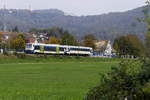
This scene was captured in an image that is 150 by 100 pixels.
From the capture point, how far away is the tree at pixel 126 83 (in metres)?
6.83

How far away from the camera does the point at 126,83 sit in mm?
7113

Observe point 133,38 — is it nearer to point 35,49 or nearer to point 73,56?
point 73,56

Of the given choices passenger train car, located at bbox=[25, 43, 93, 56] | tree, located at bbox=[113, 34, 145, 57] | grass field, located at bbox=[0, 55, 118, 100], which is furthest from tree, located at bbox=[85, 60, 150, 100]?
tree, located at bbox=[113, 34, 145, 57]

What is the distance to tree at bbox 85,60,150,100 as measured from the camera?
22.4 feet

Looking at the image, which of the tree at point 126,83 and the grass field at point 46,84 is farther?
the grass field at point 46,84

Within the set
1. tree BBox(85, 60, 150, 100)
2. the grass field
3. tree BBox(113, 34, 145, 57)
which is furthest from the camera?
tree BBox(113, 34, 145, 57)

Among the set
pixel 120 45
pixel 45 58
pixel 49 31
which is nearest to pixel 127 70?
pixel 45 58

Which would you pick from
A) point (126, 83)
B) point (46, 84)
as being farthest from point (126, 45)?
point (126, 83)

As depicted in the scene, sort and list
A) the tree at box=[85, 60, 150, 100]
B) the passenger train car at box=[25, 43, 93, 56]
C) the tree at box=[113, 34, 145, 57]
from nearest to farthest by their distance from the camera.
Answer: the tree at box=[85, 60, 150, 100] < the passenger train car at box=[25, 43, 93, 56] < the tree at box=[113, 34, 145, 57]

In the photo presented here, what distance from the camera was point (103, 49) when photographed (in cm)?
15938

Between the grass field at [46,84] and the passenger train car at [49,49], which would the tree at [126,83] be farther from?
the passenger train car at [49,49]

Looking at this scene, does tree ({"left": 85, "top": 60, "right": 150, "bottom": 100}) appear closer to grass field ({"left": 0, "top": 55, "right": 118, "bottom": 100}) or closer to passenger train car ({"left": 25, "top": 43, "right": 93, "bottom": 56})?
grass field ({"left": 0, "top": 55, "right": 118, "bottom": 100})

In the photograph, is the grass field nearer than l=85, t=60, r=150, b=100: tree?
No

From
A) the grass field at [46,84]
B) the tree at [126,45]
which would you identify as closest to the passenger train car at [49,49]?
the tree at [126,45]
